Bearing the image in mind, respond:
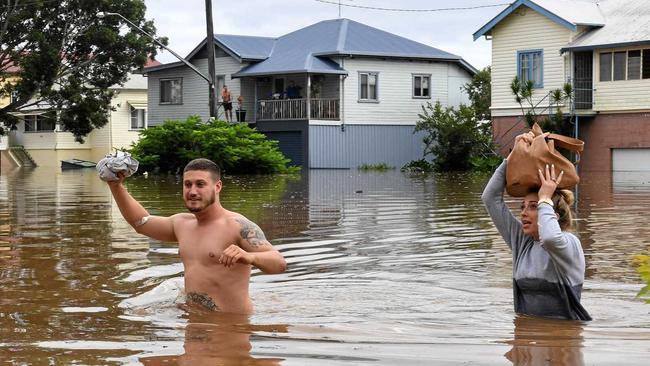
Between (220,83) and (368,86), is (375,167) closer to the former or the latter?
(368,86)

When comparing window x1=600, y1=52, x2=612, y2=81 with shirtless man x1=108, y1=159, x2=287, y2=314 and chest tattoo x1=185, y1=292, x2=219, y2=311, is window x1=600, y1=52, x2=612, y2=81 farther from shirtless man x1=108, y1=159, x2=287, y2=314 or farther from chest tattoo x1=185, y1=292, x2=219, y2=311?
chest tattoo x1=185, y1=292, x2=219, y2=311

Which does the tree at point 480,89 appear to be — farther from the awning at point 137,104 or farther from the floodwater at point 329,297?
the floodwater at point 329,297

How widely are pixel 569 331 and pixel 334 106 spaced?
1867 inches

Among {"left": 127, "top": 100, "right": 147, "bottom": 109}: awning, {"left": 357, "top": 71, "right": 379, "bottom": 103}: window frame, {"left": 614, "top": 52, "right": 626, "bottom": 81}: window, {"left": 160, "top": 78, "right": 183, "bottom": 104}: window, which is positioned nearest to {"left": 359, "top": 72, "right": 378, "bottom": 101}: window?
{"left": 357, "top": 71, "right": 379, "bottom": 103}: window frame

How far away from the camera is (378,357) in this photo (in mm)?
6410

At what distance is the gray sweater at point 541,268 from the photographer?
748 cm

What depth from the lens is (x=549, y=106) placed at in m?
44.5

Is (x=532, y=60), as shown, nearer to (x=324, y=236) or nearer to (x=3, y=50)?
(x=3, y=50)

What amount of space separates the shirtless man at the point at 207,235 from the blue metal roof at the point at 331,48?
4447 centimetres

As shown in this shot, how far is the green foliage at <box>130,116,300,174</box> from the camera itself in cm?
4138

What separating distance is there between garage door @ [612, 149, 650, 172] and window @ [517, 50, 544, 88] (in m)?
4.37

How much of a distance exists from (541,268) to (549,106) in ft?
124

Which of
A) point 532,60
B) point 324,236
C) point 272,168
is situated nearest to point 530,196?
point 324,236

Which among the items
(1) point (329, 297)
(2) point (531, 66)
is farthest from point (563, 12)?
(1) point (329, 297)
